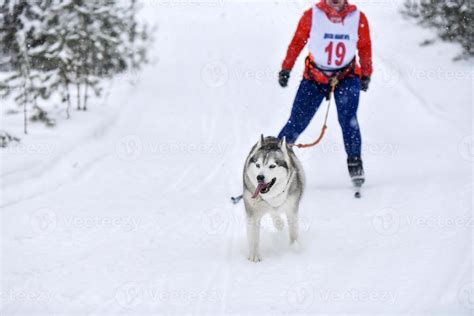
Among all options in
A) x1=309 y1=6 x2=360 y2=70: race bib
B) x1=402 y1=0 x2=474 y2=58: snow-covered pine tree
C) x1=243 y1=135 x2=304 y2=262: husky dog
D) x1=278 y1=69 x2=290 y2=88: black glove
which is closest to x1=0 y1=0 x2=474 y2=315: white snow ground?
x1=243 y1=135 x2=304 y2=262: husky dog

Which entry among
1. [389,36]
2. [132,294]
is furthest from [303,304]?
[389,36]

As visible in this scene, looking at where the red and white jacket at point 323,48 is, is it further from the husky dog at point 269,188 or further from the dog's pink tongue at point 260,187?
the dog's pink tongue at point 260,187

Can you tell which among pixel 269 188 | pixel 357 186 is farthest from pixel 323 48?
pixel 269 188

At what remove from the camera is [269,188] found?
355 centimetres

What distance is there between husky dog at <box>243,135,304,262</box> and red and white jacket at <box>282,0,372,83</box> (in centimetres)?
128

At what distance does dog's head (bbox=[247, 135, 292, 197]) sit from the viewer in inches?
138

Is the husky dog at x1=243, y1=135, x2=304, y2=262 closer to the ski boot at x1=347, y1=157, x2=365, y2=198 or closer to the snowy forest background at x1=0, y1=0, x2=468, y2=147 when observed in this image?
the ski boot at x1=347, y1=157, x2=365, y2=198

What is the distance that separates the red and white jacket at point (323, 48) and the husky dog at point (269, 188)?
1.28 metres

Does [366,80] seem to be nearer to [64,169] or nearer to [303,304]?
Answer: [303,304]

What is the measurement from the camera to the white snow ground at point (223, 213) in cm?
308

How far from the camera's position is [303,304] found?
115 inches

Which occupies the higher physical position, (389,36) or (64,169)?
(389,36)

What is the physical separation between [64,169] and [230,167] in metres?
2.18

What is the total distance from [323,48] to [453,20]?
787cm
